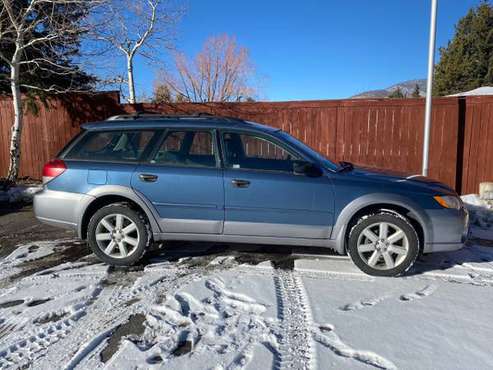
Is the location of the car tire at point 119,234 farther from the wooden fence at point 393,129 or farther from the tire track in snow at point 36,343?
the wooden fence at point 393,129

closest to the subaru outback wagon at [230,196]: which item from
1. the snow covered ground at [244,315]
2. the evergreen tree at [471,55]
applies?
the snow covered ground at [244,315]

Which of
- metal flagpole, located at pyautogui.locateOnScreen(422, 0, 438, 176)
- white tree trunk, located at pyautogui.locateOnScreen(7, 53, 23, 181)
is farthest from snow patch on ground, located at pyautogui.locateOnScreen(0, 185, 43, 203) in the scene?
metal flagpole, located at pyautogui.locateOnScreen(422, 0, 438, 176)

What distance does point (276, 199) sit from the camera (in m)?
3.80

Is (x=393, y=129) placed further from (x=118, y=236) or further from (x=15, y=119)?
(x=15, y=119)

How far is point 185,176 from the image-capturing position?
3.91 meters

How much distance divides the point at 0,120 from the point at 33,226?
17.3 ft

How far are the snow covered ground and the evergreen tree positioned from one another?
27006mm

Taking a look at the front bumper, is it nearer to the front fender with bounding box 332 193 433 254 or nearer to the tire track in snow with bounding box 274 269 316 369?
the front fender with bounding box 332 193 433 254

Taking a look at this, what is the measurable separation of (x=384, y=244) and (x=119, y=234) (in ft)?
9.40

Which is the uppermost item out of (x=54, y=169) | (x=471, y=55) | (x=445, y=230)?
(x=471, y=55)

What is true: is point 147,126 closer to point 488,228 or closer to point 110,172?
point 110,172

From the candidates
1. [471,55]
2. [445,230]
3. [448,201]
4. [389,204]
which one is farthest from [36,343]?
[471,55]

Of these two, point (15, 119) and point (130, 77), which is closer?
point (15, 119)

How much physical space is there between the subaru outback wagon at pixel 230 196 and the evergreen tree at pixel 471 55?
89.2 ft
